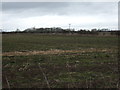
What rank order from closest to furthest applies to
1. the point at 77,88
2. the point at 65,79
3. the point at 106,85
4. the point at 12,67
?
the point at 77,88 → the point at 106,85 → the point at 65,79 → the point at 12,67

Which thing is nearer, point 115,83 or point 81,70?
point 115,83

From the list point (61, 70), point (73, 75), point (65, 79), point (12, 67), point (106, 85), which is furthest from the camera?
point (12, 67)

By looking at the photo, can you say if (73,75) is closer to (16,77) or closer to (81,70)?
(81,70)

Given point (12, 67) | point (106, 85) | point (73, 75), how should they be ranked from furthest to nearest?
point (12, 67) → point (73, 75) → point (106, 85)

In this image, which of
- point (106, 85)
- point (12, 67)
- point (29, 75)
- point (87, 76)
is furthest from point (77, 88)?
point (12, 67)

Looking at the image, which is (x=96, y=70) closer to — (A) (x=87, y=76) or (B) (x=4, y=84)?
(A) (x=87, y=76)

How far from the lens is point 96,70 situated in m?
11.6

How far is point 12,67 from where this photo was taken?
40.8 feet

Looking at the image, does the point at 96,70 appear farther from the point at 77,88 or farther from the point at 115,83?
the point at 77,88

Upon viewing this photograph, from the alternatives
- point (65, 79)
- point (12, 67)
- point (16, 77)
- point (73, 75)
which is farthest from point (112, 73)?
point (12, 67)

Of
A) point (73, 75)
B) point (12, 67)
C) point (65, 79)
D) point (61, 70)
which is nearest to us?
point (65, 79)

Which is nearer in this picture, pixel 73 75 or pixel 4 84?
pixel 4 84

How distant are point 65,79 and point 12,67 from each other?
4128 millimetres

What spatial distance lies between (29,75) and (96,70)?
3.54 m
